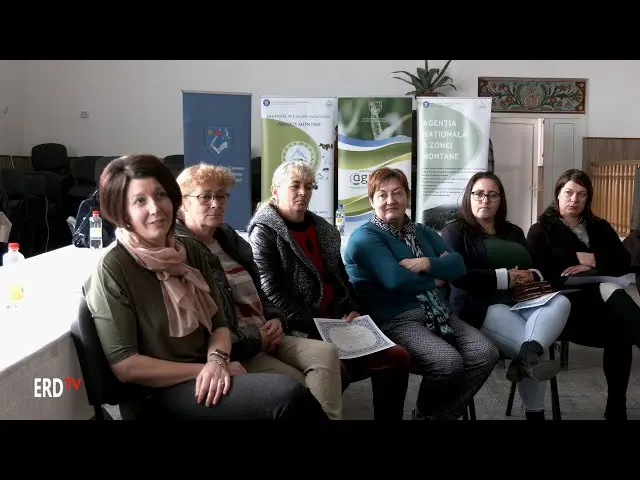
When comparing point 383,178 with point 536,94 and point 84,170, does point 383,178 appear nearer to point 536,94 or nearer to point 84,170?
point 84,170

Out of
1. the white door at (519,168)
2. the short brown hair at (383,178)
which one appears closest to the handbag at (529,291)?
the short brown hair at (383,178)

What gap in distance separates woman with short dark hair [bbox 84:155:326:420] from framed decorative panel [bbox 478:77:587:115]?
8516 millimetres

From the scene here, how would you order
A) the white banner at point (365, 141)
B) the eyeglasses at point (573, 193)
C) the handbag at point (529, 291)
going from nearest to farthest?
the handbag at point (529, 291), the eyeglasses at point (573, 193), the white banner at point (365, 141)

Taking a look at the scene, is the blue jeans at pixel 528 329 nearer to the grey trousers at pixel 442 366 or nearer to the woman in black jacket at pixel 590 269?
the grey trousers at pixel 442 366

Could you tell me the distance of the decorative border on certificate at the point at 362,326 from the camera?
230cm

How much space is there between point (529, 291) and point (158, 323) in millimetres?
1710

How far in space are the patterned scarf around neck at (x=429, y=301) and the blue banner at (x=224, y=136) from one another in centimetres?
402

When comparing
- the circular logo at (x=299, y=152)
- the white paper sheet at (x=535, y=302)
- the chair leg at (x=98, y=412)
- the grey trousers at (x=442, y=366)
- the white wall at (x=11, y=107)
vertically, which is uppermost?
the white wall at (x=11, y=107)

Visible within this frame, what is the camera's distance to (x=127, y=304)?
5.27 feet

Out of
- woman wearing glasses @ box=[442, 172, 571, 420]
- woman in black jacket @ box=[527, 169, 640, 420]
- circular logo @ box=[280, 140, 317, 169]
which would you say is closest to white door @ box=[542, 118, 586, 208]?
circular logo @ box=[280, 140, 317, 169]
